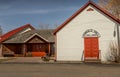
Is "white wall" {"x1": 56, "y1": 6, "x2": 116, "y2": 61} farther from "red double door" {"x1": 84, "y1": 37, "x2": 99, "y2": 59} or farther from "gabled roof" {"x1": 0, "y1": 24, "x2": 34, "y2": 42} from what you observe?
"gabled roof" {"x1": 0, "y1": 24, "x2": 34, "y2": 42}

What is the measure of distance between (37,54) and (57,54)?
12313 mm

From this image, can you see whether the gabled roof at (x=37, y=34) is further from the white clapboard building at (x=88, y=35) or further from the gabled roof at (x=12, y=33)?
the white clapboard building at (x=88, y=35)

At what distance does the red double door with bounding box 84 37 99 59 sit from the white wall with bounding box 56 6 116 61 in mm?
434

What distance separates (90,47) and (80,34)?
181 centimetres

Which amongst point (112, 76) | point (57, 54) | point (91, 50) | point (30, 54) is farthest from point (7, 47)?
point (112, 76)

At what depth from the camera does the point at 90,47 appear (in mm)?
24062

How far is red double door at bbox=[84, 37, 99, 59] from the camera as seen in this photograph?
78.3 ft

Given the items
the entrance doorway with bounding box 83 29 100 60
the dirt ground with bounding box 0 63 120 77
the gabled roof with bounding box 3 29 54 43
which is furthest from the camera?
the gabled roof with bounding box 3 29 54 43

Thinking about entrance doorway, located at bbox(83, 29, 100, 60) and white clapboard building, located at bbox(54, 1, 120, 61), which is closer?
white clapboard building, located at bbox(54, 1, 120, 61)

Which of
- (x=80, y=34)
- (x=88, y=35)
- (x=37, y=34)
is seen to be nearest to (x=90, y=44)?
(x=88, y=35)

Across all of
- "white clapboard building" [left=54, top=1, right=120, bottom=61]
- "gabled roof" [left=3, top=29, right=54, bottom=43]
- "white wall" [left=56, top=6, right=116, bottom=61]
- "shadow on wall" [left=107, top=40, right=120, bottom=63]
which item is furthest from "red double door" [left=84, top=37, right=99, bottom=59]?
"gabled roof" [left=3, top=29, right=54, bottom=43]

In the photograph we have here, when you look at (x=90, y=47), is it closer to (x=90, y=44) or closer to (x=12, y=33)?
(x=90, y=44)

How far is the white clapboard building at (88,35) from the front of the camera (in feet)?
77.3

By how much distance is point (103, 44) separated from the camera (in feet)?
77.7
